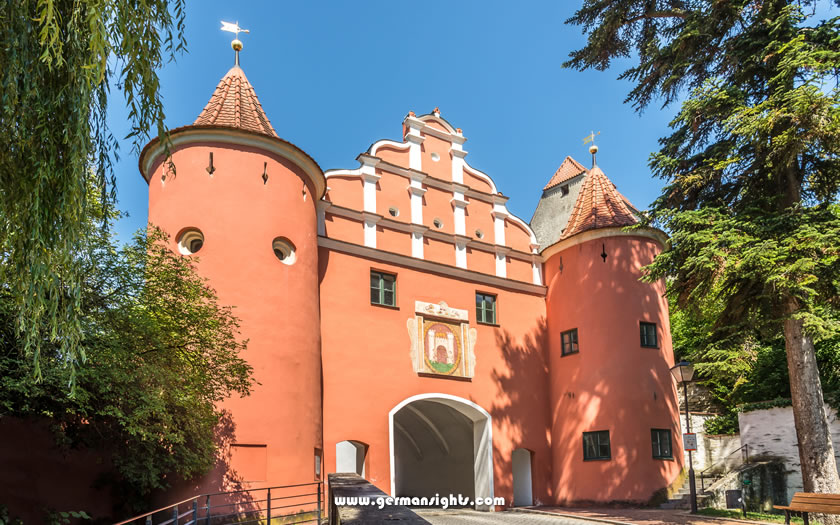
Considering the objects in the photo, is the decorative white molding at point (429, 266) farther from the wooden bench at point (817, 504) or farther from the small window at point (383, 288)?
the wooden bench at point (817, 504)

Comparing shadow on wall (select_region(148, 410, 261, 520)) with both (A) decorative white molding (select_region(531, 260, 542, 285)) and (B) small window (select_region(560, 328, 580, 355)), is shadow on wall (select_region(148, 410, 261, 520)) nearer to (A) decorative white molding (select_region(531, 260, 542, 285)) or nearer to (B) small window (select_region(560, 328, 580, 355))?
(B) small window (select_region(560, 328, 580, 355))

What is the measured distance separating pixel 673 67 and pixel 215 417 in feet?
36.8

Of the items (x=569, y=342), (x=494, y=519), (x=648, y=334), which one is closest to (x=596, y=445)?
(x=569, y=342)

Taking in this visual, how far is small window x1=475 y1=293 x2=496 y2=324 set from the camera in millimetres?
20516

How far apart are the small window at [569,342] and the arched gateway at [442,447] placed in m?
3.28

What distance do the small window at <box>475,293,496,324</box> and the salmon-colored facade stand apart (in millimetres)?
44

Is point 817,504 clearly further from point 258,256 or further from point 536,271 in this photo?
point 536,271

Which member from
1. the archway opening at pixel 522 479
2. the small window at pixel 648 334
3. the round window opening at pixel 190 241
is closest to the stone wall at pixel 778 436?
the small window at pixel 648 334

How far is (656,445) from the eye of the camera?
765 inches

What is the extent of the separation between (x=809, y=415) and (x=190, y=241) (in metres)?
12.7

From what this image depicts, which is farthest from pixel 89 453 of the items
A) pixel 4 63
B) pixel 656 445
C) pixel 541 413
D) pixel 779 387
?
pixel 779 387

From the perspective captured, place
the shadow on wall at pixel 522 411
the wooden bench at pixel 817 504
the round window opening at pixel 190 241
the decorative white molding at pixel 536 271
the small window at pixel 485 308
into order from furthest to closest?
the decorative white molding at pixel 536 271 < the small window at pixel 485 308 < the shadow on wall at pixel 522 411 < the round window opening at pixel 190 241 < the wooden bench at pixel 817 504

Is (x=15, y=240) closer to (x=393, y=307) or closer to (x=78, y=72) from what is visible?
(x=78, y=72)

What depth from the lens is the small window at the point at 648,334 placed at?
66.8ft
